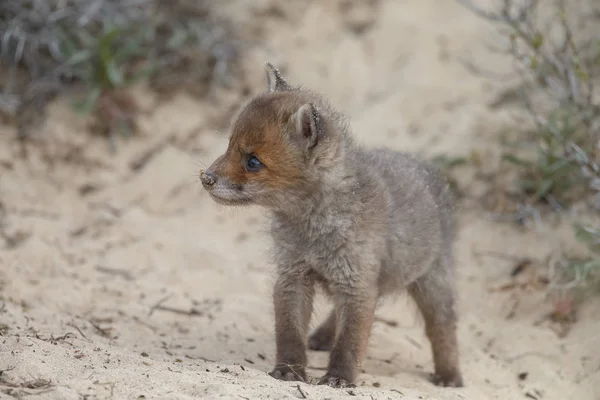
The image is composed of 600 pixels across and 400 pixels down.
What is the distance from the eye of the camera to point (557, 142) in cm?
774

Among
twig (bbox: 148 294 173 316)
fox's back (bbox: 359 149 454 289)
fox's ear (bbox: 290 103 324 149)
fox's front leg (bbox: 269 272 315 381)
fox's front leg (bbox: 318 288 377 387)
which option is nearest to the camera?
fox's ear (bbox: 290 103 324 149)

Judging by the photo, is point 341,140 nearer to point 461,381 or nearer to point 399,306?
point 461,381

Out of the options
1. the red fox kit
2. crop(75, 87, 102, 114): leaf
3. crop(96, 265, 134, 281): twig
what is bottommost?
crop(96, 265, 134, 281): twig

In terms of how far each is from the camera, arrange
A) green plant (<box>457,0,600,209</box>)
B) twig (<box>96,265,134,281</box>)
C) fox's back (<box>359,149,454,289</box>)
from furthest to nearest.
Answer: twig (<box>96,265,134,281</box>) → green plant (<box>457,0,600,209</box>) → fox's back (<box>359,149,454,289</box>)

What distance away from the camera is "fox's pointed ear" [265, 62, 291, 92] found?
225 inches

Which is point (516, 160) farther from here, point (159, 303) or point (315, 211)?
point (159, 303)

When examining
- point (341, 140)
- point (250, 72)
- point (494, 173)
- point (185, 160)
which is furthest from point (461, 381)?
point (250, 72)

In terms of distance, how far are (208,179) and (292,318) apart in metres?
1.09

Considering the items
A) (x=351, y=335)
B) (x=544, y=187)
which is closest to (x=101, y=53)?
(x=544, y=187)

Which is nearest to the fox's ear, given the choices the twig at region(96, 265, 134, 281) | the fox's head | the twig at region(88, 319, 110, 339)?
the fox's head

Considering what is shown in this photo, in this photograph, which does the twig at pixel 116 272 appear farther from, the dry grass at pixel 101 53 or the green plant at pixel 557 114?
the green plant at pixel 557 114

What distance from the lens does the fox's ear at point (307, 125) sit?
199 inches

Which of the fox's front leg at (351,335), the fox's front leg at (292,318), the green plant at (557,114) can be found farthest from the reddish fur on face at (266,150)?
the green plant at (557,114)

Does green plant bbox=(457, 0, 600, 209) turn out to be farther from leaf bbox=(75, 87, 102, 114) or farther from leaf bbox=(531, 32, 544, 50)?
leaf bbox=(75, 87, 102, 114)
